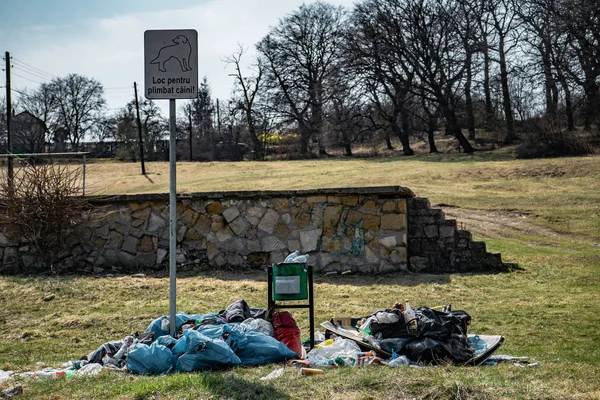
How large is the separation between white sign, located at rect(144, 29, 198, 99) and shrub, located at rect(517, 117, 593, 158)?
30.8 metres

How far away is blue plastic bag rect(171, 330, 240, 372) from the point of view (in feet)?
19.5

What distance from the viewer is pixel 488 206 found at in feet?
74.3

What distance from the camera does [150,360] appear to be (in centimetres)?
602

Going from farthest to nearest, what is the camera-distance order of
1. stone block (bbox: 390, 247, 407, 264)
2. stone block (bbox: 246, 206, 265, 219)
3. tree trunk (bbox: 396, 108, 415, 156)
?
1. tree trunk (bbox: 396, 108, 415, 156)
2. stone block (bbox: 246, 206, 265, 219)
3. stone block (bbox: 390, 247, 407, 264)

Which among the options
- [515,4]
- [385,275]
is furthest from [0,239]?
[515,4]

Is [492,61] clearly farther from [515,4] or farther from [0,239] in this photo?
[0,239]

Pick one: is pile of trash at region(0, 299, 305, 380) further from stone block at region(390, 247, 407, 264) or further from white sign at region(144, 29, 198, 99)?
stone block at region(390, 247, 407, 264)

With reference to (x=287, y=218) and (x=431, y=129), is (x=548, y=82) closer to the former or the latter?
(x=431, y=129)

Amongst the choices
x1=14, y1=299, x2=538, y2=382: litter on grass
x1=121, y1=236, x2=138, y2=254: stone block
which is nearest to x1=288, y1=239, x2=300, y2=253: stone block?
x1=121, y1=236, x2=138, y2=254: stone block

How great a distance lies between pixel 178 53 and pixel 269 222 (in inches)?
267

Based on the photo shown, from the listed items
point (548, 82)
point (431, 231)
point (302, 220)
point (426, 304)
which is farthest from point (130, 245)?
point (548, 82)

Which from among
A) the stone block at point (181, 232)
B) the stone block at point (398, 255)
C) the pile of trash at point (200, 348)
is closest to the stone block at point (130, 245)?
the stone block at point (181, 232)

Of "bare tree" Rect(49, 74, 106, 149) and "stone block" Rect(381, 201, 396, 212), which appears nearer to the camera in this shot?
"stone block" Rect(381, 201, 396, 212)

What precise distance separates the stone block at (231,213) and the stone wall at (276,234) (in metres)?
0.02
